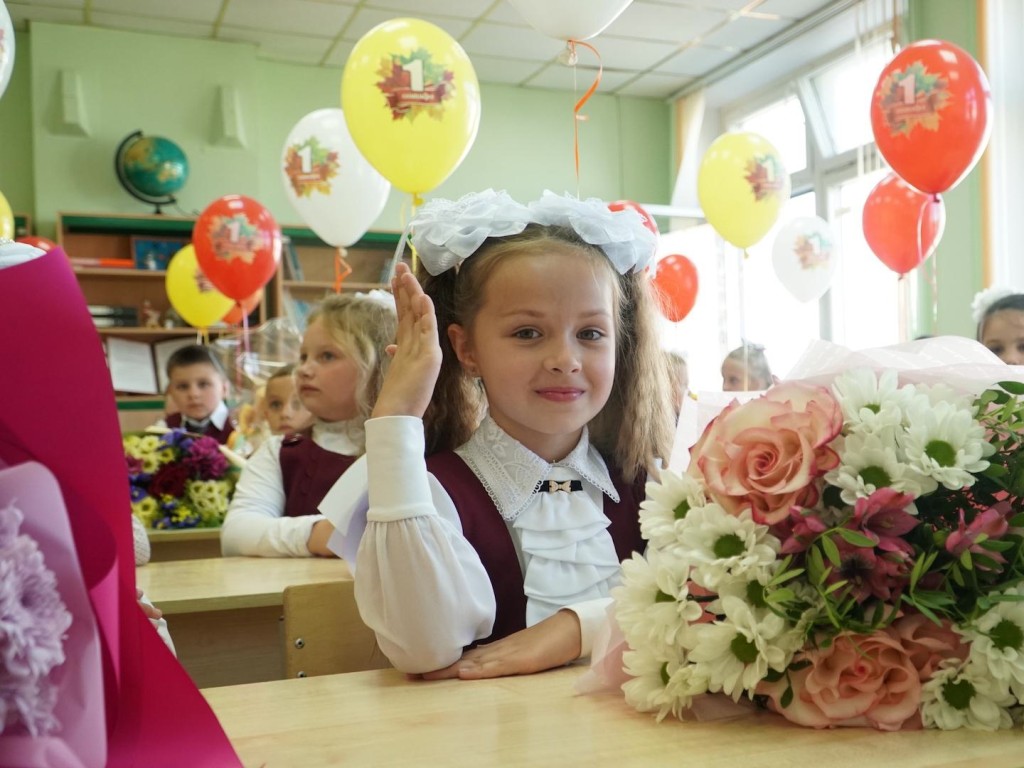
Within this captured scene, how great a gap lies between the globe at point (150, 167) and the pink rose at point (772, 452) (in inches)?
232

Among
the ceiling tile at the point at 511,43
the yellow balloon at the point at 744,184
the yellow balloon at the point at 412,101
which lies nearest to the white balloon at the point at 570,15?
the yellow balloon at the point at 412,101

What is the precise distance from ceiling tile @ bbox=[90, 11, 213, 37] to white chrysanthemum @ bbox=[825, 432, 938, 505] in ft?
20.7

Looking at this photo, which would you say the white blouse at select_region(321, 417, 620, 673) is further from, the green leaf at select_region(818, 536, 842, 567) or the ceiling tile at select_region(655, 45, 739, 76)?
the ceiling tile at select_region(655, 45, 739, 76)

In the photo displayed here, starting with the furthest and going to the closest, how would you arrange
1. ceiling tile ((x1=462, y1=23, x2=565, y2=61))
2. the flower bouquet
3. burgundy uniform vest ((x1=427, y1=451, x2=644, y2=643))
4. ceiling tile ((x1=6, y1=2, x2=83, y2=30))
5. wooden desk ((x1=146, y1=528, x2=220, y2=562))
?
ceiling tile ((x1=462, y1=23, x2=565, y2=61)) < ceiling tile ((x1=6, y1=2, x2=83, y2=30)) < the flower bouquet < wooden desk ((x1=146, y1=528, x2=220, y2=562)) < burgundy uniform vest ((x1=427, y1=451, x2=644, y2=643))

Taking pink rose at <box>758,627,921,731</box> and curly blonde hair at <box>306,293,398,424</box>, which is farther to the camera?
curly blonde hair at <box>306,293,398,424</box>

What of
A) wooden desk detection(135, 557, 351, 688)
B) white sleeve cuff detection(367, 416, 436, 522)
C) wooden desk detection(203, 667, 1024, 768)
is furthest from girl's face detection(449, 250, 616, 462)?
wooden desk detection(135, 557, 351, 688)

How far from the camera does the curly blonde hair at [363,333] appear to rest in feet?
8.28

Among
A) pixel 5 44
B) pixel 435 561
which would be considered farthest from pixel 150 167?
pixel 435 561

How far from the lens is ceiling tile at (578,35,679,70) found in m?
6.72

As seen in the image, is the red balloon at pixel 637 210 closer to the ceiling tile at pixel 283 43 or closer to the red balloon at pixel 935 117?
the red balloon at pixel 935 117

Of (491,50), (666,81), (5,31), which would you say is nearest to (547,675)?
(5,31)

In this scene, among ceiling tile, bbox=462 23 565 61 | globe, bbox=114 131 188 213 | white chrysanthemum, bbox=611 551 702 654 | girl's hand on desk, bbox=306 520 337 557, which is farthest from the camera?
ceiling tile, bbox=462 23 565 61

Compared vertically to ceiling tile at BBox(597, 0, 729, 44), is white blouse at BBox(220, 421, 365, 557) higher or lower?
lower

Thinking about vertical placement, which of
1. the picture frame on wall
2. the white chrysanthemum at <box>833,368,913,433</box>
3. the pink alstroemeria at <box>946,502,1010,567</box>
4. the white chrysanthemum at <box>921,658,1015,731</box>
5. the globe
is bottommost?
the white chrysanthemum at <box>921,658,1015,731</box>
